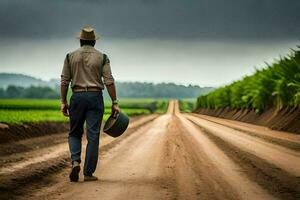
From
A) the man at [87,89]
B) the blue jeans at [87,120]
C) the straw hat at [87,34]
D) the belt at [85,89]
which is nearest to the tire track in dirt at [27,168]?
the blue jeans at [87,120]

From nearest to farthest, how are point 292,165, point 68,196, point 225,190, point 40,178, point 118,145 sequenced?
point 68,196
point 225,190
point 40,178
point 292,165
point 118,145

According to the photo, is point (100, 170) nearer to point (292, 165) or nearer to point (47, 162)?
point (47, 162)

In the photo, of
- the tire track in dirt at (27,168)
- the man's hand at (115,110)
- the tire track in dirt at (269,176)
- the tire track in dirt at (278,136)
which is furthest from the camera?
the tire track in dirt at (278,136)

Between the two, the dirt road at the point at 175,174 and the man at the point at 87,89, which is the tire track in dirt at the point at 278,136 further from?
the man at the point at 87,89

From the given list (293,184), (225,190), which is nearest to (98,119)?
(225,190)

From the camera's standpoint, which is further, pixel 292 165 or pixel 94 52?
pixel 292 165

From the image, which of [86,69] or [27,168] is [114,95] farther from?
[27,168]

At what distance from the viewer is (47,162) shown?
11.1m

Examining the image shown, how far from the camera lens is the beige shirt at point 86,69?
29.2ft

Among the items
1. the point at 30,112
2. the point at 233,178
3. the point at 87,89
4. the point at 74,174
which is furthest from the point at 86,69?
the point at 30,112

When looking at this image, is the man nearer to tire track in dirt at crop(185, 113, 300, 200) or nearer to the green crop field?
tire track in dirt at crop(185, 113, 300, 200)

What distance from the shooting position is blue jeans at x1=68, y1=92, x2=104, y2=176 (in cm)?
883

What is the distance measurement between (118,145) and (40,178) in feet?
24.0

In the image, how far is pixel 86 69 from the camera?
29.2 feet
